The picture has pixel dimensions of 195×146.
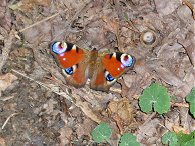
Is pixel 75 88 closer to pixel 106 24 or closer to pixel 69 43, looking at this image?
pixel 69 43

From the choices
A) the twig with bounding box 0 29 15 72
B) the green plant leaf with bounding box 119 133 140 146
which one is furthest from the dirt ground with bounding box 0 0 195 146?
the green plant leaf with bounding box 119 133 140 146

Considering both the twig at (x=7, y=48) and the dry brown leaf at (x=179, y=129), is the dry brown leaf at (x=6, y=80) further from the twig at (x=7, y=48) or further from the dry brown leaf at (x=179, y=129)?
the dry brown leaf at (x=179, y=129)

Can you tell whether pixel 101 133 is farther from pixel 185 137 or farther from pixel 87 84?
pixel 185 137

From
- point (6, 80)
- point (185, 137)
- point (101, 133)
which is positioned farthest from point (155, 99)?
point (6, 80)

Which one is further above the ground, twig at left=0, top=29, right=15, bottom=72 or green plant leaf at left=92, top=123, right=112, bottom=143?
twig at left=0, top=29, right=15, bottom=72

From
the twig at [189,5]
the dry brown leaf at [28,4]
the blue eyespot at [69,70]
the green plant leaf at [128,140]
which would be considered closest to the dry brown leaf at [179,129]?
the green plant leaf at [128,140]

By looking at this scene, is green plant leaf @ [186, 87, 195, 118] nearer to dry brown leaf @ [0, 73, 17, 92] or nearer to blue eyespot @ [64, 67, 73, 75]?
blue eyespot @ [64, 67, 73, 75]
